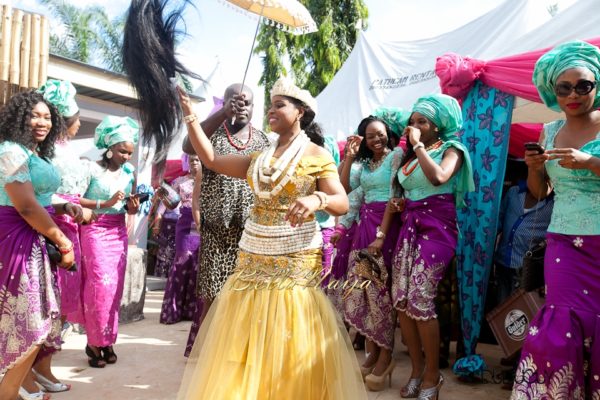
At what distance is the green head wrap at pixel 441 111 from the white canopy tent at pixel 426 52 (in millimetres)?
1342

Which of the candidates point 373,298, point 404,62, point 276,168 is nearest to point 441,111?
point 373,298

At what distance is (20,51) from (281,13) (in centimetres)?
301

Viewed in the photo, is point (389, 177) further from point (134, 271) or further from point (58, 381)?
point (134, 271)

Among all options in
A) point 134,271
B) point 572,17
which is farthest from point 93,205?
point 572,17

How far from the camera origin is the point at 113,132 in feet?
15.3

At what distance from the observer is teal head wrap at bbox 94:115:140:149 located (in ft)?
15.3

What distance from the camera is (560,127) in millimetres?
2809

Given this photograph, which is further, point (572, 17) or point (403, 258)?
point (572, 17)

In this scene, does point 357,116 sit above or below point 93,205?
above

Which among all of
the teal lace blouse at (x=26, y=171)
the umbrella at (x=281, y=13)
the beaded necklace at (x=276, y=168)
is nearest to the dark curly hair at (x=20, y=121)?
the teal lace blouse at (x=26, y=171)

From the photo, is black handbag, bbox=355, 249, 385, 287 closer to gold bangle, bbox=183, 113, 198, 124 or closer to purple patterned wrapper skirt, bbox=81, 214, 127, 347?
gold bangle, bbox=183, 113, 198, 124

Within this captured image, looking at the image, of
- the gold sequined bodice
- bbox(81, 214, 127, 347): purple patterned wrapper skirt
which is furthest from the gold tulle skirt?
bbox(81, 214, 127, 347): purple patterned wrapper skirt

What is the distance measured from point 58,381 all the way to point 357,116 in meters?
5.62

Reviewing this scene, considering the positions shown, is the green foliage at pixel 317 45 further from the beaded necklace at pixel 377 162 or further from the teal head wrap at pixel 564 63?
the teal head wrap at pixel 564 63
